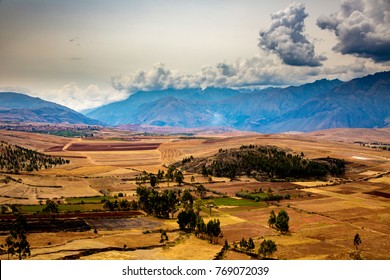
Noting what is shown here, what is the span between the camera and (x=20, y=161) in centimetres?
8875

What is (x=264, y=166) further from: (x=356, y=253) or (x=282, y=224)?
(x=356, y=253)

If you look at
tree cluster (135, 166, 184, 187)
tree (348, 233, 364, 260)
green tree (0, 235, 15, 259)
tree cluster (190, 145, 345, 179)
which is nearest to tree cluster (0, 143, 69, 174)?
tree cluster (135, 166, 184, 187)

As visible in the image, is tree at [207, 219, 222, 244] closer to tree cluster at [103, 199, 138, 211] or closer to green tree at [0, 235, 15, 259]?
green tree at [0, 235, 15, 259]

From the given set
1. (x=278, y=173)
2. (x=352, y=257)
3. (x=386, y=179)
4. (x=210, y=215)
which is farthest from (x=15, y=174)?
(x=386, y=179)

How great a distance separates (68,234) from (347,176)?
2350 inches

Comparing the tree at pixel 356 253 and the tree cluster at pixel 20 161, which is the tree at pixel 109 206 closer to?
the tree at pixel 356 253

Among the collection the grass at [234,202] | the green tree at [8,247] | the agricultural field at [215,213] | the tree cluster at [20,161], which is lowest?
the grass at [234,202]

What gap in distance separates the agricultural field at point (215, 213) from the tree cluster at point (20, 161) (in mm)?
4042

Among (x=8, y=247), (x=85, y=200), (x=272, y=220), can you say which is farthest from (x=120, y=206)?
(x=8, y=247)

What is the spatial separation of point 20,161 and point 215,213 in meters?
60.0

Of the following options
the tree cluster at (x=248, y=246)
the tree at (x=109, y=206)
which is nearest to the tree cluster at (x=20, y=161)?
the tree at (x=109, y=206)

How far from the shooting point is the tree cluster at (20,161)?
261 ft
